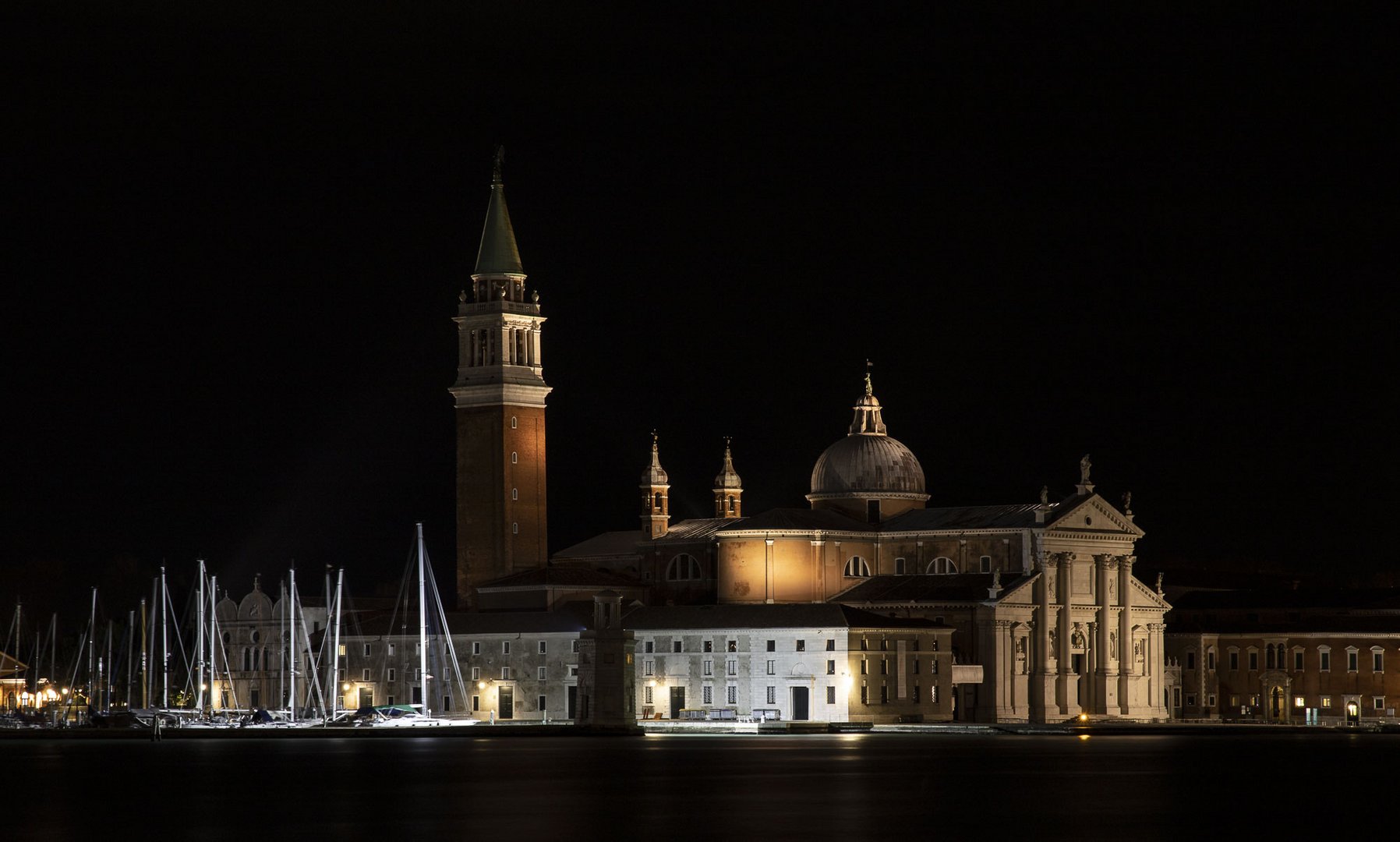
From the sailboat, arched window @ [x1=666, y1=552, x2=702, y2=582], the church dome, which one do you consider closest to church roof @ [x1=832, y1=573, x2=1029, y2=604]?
the church dome

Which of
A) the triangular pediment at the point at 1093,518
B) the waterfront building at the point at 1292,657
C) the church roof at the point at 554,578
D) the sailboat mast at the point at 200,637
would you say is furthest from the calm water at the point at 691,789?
the waterfront building at the point at 1292,657

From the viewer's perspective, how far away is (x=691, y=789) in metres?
57.1

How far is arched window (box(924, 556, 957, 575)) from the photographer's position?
357ft

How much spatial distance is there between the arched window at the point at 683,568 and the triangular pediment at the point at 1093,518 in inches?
625

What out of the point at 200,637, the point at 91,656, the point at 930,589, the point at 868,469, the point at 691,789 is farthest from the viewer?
the point at 868,469

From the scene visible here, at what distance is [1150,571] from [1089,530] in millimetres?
19917

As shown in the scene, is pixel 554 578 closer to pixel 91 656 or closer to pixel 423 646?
pixel 423 646

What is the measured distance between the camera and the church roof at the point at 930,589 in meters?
106

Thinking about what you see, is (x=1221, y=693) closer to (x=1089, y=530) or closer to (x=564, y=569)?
(x=1089, y=530)

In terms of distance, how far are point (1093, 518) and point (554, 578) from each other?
71.0ft

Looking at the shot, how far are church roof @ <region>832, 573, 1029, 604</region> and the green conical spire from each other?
19.4m

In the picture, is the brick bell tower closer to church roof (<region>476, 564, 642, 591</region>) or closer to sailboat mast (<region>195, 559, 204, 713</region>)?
church roof (<region>476, 564, 642, 591</region>)

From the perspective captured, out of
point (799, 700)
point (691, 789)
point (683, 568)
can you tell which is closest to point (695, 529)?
point (683, 568)

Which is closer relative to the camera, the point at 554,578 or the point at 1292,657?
the point at 554,578
